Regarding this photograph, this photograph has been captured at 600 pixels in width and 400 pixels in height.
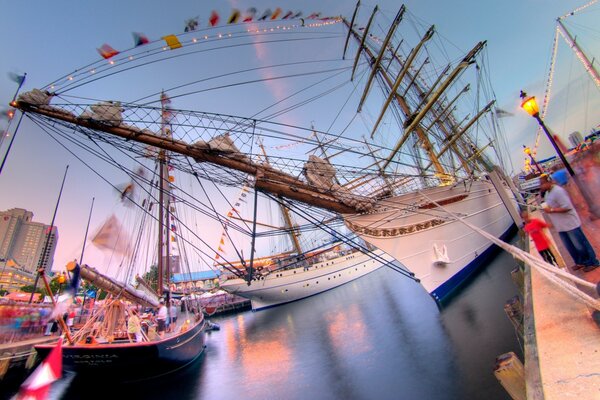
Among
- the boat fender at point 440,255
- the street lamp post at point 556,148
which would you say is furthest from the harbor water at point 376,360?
the street lamp post at point 556,148

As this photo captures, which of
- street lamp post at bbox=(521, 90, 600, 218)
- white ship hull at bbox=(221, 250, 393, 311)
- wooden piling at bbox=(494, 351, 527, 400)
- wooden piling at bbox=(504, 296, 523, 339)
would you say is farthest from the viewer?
white ship hull at bbox=(221, 250, 393, 311)

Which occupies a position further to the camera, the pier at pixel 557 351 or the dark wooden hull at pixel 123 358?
the dark wooden hull at pixel 123 358

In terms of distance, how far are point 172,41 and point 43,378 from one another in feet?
51.6

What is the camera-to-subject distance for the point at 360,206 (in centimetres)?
850

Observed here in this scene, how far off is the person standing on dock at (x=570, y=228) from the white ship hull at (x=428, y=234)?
470 cm

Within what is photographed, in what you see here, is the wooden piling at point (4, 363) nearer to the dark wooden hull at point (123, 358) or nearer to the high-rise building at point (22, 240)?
the dark wooden hull at point (123, 358)

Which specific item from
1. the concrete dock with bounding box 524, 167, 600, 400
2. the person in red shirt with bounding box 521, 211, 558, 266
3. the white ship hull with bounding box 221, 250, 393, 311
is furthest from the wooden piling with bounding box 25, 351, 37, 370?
the person in red shirt with bounding box 521, 211, 558, 266

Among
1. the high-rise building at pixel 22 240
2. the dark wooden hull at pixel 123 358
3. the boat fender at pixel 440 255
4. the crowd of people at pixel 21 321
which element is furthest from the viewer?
the high-rise building at pixel 22 240

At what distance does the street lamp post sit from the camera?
5.91 m

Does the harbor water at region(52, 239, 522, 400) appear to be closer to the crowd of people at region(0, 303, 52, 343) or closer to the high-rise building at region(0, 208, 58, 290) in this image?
the crowd of people at region(0, 303, 52, 343)

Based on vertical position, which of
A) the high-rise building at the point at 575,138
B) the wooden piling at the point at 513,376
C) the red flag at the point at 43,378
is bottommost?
the red flag at the point at 43,378

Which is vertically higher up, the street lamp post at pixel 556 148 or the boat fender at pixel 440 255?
the street lamp post at pixel 556 148

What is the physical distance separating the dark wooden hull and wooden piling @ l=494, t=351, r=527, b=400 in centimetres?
1080

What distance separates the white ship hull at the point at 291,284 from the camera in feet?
86.5
